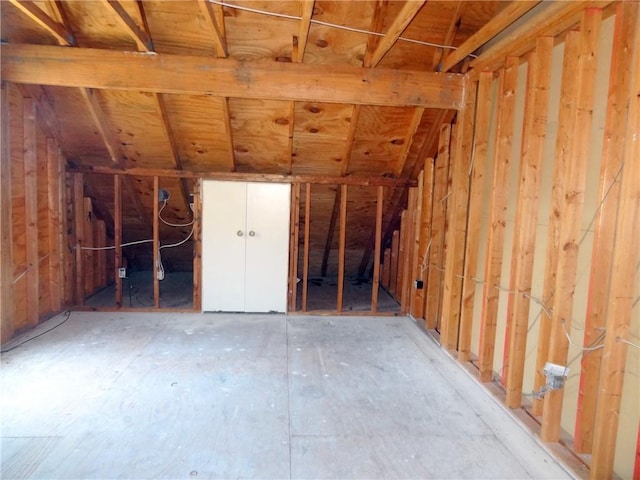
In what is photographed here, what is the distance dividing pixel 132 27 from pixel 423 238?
9.75ft

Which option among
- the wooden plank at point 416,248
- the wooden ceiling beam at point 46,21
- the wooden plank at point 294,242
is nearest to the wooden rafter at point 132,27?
the wooden ceiling beam at point 46,21

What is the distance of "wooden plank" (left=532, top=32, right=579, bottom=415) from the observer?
182 cm

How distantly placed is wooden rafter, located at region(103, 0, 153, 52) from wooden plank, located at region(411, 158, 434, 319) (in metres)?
2.55

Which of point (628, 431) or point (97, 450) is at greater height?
point (628, 431)

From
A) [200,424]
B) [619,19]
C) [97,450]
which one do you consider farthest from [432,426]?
[619,19]

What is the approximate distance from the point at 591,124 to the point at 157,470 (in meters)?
2.53

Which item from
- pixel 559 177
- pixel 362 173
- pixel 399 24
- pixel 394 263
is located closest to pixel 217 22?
pixel 399 24

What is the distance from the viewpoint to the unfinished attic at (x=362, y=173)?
1734mm

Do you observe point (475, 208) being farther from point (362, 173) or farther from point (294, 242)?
point (294, 242)

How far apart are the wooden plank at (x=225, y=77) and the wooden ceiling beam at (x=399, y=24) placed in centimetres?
26

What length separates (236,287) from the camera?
4.10 m

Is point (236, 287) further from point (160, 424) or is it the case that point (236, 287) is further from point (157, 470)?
point (157, 470)

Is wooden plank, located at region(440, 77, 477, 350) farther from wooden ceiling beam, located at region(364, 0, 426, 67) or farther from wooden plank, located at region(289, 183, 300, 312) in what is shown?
wooden plank, located at region(289, 183, 300, 312)

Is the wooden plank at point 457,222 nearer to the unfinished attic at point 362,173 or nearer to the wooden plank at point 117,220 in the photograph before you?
the unfinished attic at point 362,173
